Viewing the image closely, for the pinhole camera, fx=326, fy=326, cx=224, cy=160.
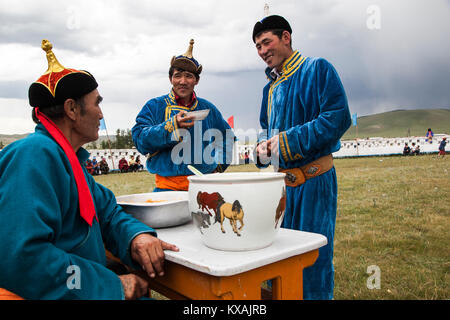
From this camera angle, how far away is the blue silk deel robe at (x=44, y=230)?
100cm

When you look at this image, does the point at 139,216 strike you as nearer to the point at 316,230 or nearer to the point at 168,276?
the point at 168,276

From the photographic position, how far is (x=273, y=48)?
2295 millimetres

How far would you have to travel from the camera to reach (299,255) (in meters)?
1.26

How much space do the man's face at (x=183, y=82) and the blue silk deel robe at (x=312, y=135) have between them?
84cm

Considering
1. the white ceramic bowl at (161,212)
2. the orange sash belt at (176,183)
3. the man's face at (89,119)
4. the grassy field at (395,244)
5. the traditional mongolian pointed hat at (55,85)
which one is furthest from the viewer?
the grassy field at (395,244)

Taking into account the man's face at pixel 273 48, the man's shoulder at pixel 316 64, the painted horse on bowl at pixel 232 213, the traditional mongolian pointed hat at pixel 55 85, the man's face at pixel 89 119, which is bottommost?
the painted horse on bowl at pixel 232 213

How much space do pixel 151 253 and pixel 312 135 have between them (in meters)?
1.17

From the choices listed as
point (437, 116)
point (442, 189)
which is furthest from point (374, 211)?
point (437, 116)

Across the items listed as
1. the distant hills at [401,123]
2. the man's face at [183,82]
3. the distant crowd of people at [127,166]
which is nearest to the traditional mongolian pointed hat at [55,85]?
the man's face at [183,82]

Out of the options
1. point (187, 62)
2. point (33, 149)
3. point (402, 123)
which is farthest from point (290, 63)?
point (402, 123)

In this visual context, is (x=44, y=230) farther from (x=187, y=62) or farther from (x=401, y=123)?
(x=401, y=123)

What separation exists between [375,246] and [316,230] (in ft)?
9.11

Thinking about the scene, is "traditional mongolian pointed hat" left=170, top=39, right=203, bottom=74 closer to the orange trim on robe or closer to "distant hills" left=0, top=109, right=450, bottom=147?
the orange trim on robe

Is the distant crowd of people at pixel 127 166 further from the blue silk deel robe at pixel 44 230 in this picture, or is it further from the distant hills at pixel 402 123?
the distant hills at pixel 402 123
